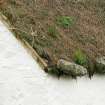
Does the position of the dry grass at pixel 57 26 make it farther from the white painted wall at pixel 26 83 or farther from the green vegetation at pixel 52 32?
the white painted wall at pixel 26 83

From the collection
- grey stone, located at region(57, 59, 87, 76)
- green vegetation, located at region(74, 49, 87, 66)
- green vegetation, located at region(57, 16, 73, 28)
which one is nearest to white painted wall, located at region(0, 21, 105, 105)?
grey stone, located at region(57, 59, 87, 76)

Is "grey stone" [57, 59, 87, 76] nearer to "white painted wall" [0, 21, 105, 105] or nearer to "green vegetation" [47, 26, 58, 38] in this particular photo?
"white painted wall" [0, 21, 105, 105]

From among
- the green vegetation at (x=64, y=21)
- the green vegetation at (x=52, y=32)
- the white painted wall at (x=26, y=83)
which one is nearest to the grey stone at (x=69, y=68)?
the white painted wall at (x=26, y=83)

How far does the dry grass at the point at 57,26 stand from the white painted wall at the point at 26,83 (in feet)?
1.11

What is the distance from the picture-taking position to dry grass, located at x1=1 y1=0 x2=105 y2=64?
9211mm

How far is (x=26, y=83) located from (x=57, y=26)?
5.92 feet

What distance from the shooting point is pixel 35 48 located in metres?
9.06

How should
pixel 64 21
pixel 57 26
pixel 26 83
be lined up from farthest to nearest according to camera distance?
pixel 64 21 → pixel 57 26 → pixel 26 83

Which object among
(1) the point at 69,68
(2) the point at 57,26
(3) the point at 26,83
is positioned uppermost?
(2) the point at 57,26

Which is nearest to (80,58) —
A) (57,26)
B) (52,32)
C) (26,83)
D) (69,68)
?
(69,68)

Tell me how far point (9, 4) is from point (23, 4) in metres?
0.47

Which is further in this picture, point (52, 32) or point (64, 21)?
point (64, 21)

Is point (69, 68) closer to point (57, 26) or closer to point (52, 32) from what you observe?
point (52, 32)

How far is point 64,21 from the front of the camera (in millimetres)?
10219
